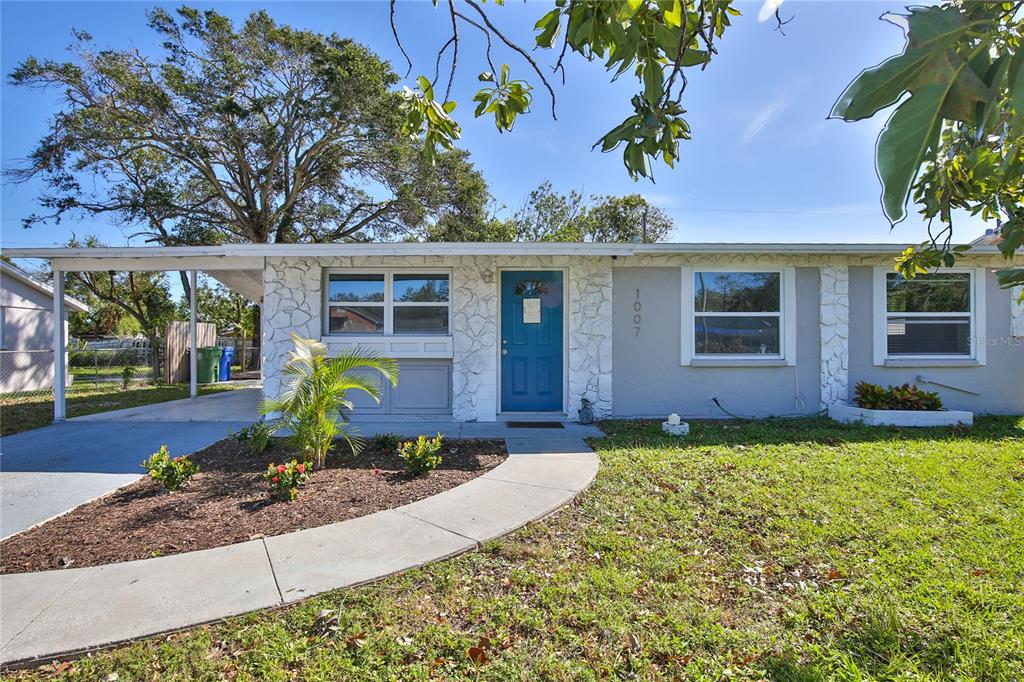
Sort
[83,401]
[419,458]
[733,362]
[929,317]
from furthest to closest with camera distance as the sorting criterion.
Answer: [83,401] < [929,317] < [733,362] < [419,458]

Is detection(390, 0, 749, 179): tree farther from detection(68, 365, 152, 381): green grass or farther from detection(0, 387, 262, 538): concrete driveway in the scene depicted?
detection(68, 365, 152, 381): green grass

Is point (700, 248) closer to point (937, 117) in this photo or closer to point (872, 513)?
point (872, 513)

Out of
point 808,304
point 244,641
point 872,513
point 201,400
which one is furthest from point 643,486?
point 201,400

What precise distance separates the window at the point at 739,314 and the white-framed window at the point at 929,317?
66.7 inches

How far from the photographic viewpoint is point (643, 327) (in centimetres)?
760

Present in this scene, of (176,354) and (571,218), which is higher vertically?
(571,218)

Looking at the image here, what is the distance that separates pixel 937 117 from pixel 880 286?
8.79 metres

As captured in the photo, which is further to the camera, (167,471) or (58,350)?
(58,350)

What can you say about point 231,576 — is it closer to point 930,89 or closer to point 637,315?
point 930,89

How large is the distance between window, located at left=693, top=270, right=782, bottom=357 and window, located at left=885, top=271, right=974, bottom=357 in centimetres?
192

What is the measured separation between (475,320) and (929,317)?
7664mm

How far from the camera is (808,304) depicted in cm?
769

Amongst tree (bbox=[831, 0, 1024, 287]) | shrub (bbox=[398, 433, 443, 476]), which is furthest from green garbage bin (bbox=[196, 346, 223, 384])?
tree (bbox=[831, 0, 1024, 287])

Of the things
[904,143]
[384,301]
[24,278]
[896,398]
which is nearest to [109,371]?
[24,278]
